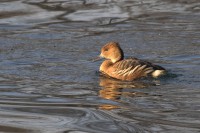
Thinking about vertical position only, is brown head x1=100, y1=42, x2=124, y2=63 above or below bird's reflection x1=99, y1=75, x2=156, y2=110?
above

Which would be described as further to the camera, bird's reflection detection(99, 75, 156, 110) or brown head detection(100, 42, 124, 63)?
brown head detection(100, 42, 124, 63)

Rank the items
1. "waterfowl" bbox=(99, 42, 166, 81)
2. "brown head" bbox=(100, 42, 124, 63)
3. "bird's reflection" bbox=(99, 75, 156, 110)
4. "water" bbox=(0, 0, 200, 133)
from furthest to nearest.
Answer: "brown head" bbox=(100, 42, 124, 63) → "waterfowl" bbox=(99, 42, 166, 81) → "bird's reflection" bbox=(99, 75, 156, 110) → "water" bbox=(0, 0, 200, 133)

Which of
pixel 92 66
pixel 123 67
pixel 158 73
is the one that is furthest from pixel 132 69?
pixel 92 66

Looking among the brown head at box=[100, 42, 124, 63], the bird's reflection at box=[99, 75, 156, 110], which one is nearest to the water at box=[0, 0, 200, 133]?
the bird's reflection at box=[99, 75, 156, 110]

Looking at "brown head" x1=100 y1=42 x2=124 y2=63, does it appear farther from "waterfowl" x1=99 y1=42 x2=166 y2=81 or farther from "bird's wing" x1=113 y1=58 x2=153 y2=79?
"bird's wing" x1=113 y1=58 x2=153 y2=79

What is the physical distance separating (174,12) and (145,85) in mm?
6507

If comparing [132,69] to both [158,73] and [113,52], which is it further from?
[113,52]

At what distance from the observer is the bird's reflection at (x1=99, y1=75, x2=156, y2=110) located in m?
10.9

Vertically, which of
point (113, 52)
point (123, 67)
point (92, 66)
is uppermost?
point (113, 52)

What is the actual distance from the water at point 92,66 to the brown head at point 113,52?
348 millimetres

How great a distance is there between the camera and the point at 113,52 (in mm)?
13414

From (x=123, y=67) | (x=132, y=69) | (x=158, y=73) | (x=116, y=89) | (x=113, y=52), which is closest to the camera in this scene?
(x=116, y=89)

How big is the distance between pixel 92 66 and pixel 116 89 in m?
2.05

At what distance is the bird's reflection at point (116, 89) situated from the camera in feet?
35.9
